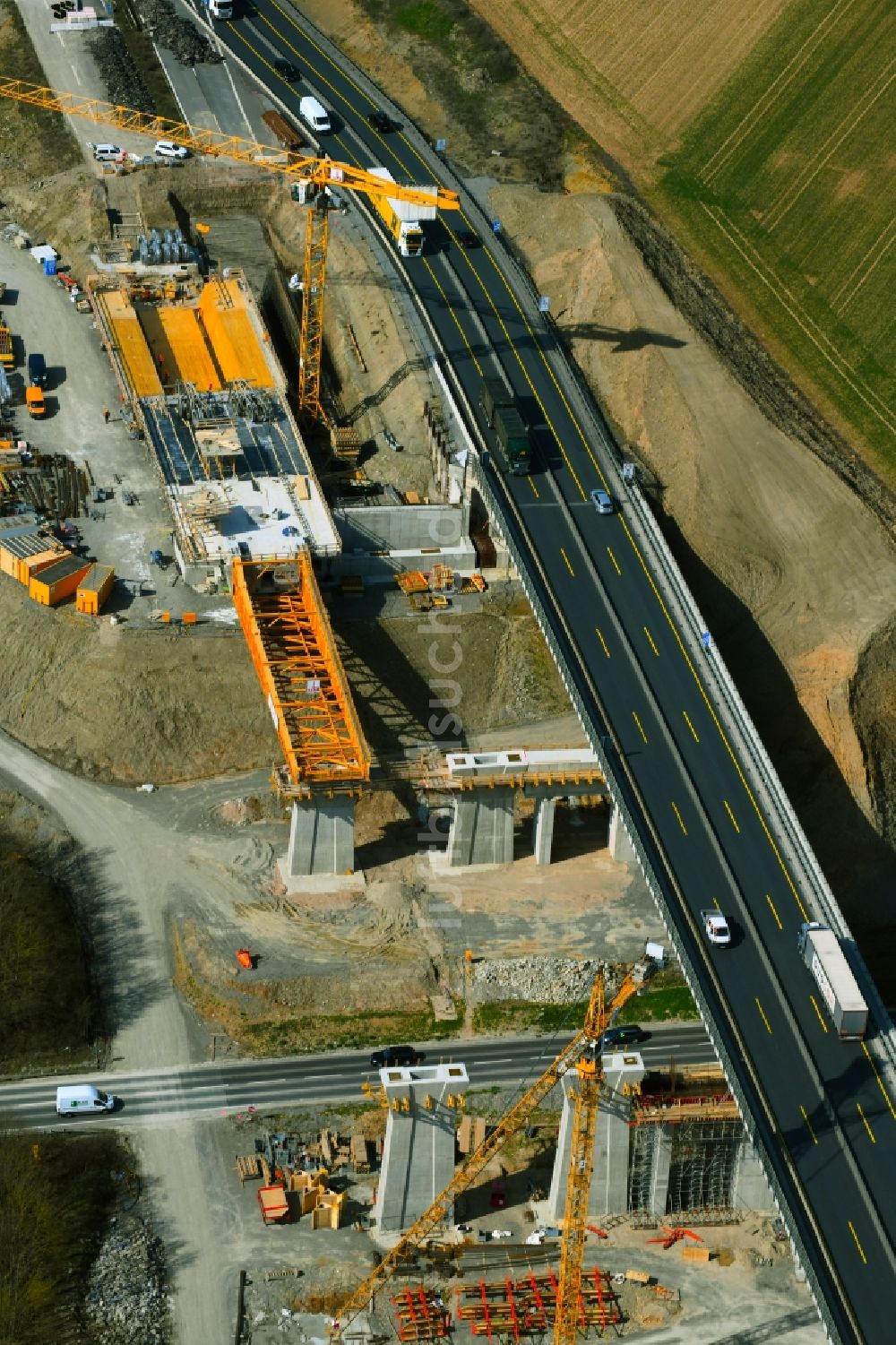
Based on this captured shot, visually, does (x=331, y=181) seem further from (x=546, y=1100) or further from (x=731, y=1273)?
(x=731, y=1273)

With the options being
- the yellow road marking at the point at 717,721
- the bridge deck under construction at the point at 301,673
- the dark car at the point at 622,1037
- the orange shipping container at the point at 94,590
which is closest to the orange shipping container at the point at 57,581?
the orange shipping container at the point at 94,590

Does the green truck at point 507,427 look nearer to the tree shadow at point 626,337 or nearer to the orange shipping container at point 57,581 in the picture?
the tree shadow at point 626,337

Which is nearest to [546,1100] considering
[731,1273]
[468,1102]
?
[468,1102]

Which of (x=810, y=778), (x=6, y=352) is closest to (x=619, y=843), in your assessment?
(x=810, y=778)

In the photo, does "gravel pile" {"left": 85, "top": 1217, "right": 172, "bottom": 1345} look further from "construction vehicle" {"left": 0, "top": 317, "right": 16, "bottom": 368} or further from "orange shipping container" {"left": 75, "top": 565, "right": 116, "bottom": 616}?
"construction vehicle" {"left": 0, "top": 317, "right": 16, "bottom": 368}

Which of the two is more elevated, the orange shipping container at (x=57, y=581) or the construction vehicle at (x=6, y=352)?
A: the orange shipping container at (x=57, y=581)
